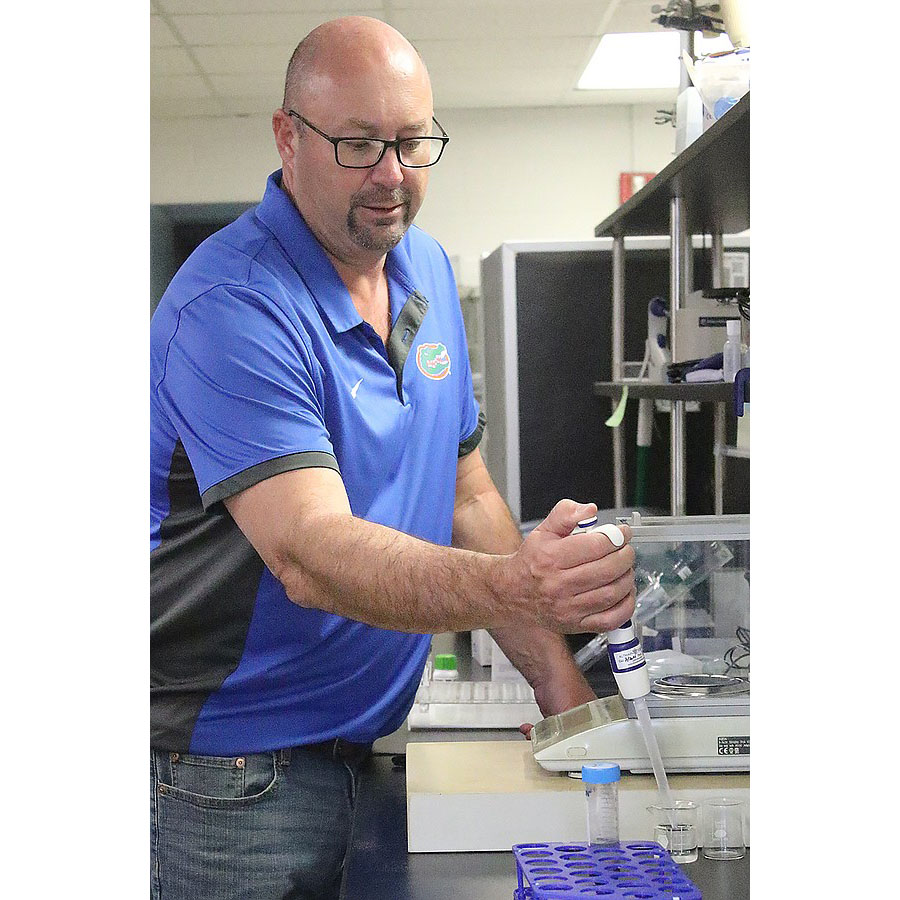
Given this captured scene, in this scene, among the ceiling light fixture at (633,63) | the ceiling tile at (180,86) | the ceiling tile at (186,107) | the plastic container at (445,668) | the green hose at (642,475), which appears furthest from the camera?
the ceiling tile at (186,107)

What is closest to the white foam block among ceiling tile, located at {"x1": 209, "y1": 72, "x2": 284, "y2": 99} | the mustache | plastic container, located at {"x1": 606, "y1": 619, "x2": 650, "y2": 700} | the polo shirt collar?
plastic container, located at {"x1": 606, "y1": 619, "x2": 650, "y2": 700}

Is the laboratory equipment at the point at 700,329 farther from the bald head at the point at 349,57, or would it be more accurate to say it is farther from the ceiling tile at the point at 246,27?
the ceiling tile at the point at 246,27

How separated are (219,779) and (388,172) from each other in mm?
737

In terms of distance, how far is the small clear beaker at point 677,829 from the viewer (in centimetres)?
98

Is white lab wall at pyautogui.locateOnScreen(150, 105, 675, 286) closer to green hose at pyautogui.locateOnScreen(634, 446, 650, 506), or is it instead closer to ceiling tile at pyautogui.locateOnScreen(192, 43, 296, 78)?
ceiling tile at pyautogui.locateOnScreen(192, 43, 296, 78)

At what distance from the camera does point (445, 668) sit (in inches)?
73.3

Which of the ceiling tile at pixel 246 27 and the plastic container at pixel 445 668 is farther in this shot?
the ceiling tile at pixel 246 27

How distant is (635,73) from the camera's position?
540 cm

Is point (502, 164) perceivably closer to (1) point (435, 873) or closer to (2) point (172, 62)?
(2) point (172, 62)

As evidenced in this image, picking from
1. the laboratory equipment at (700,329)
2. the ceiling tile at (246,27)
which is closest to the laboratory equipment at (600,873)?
the laboratory equipment at (700,329)

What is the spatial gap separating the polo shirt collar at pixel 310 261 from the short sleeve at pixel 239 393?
10 cm
